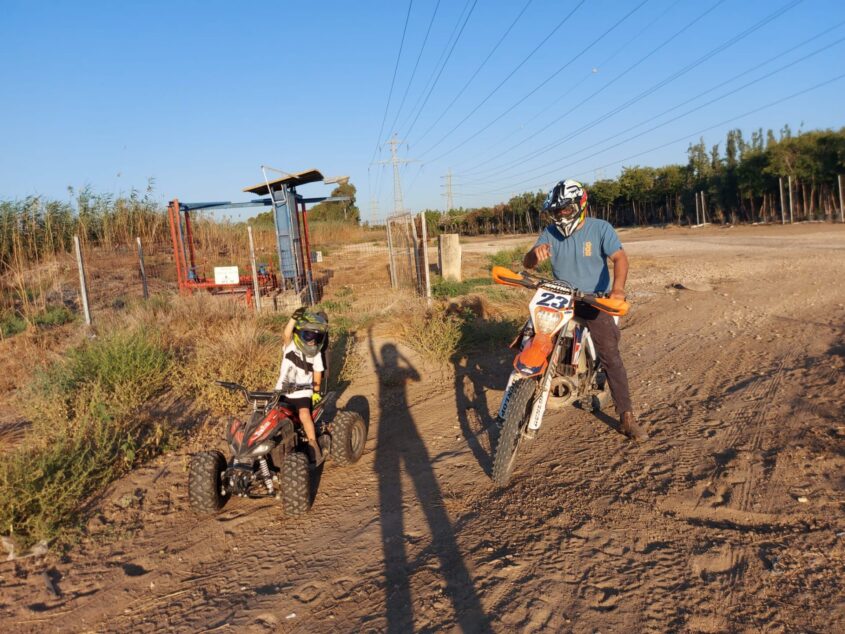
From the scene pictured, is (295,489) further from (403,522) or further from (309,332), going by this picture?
(309,332)

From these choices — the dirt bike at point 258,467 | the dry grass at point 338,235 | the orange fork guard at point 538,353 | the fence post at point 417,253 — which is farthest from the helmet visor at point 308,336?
the dry grass at point 338,235

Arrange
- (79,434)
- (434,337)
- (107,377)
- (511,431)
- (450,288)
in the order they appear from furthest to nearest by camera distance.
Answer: (450,288)
(434,337)
(107,377)
(79,434)
(511,431)

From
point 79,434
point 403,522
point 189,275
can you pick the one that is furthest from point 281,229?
point 403,522

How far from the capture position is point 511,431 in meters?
4.30

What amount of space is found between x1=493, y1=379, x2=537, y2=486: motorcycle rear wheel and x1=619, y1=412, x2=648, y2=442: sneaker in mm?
1054

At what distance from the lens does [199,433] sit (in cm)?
634

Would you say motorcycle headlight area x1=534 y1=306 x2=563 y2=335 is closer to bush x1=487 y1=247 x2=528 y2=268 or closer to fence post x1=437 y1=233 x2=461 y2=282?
fence post x1=437 y1=233 x2=461 y2=282

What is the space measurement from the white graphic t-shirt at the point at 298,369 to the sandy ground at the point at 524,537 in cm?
82

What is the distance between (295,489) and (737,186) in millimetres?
40180

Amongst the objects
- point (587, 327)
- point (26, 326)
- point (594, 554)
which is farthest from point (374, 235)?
point (594, 554)

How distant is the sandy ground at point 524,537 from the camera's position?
3039 millimetres

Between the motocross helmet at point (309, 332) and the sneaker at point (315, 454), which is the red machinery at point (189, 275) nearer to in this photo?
the motocross helmet at point (309, 332)

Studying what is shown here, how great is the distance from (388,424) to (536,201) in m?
56.0

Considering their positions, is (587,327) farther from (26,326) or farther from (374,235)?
(374,235)
